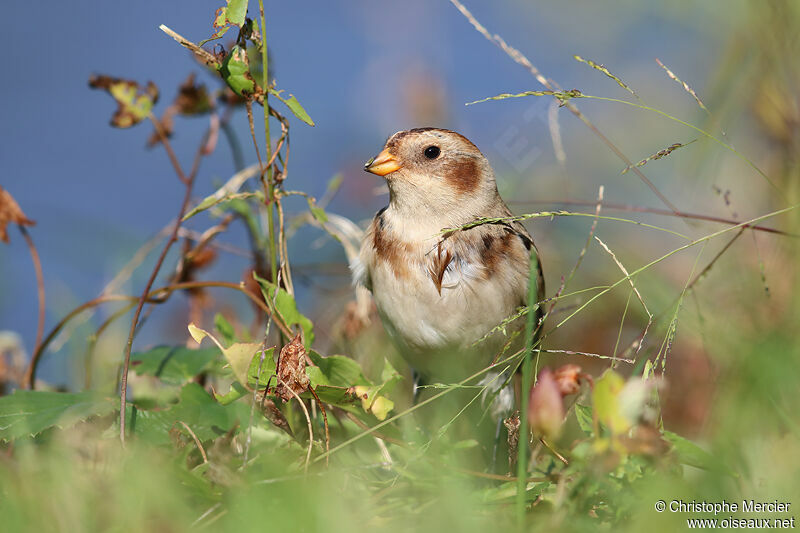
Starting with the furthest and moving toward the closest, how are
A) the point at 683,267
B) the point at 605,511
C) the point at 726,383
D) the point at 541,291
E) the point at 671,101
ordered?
the point at 671,101
the point at 683,267
the point at 541,291
the point at 726,383
the point at 605,511

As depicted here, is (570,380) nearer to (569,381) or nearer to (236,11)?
(569,381)

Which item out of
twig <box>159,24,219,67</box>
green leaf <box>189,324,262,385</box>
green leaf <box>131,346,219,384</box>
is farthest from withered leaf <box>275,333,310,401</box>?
twig <box>159,24,219,67</box>

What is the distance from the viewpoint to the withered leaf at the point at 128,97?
7.48ft

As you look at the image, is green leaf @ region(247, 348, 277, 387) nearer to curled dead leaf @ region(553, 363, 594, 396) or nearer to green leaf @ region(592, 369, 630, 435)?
curled dead leaf @ region(553, 363, 594, 396)

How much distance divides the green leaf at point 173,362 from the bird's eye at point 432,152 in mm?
898

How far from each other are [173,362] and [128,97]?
2.69 ft

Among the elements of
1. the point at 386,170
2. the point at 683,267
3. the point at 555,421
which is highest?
the point at 386,170

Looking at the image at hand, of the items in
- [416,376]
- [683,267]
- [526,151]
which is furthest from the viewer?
[683,267]

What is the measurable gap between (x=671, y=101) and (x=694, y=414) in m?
2.53

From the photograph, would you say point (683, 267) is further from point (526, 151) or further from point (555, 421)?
point (555, 421)

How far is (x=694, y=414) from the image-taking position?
2600 millimetres

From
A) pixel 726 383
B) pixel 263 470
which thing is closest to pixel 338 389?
pixel 263 470

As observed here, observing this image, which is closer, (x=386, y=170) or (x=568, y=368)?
(x=568, y=368)

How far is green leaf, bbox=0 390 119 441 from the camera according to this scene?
69.1 inches
